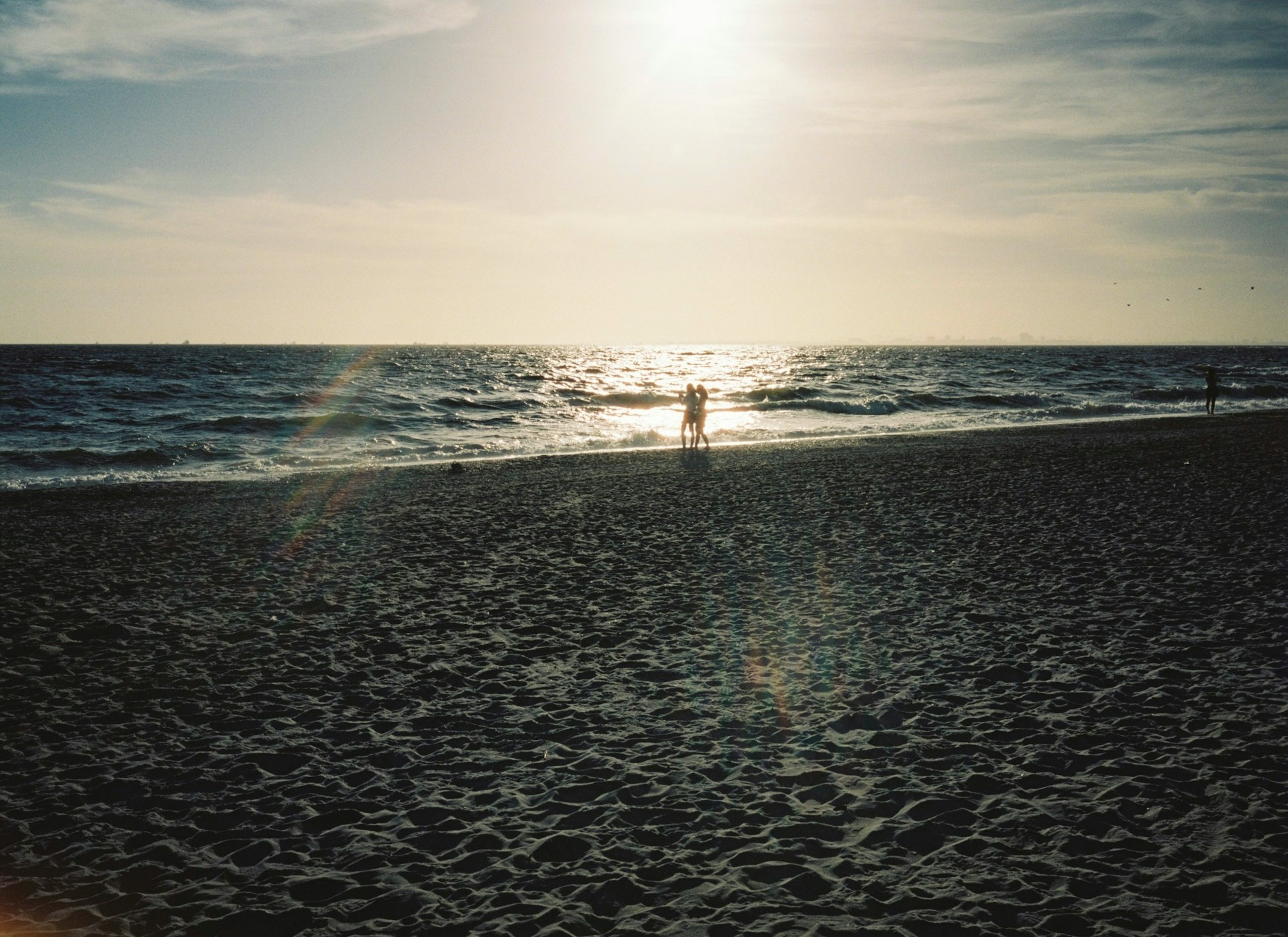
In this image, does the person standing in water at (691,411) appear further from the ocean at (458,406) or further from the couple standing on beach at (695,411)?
the ocean at (458,406)

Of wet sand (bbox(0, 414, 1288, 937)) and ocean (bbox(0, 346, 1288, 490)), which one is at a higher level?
ocean (bbox(0, 346, 1288, 490))

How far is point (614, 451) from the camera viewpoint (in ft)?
107

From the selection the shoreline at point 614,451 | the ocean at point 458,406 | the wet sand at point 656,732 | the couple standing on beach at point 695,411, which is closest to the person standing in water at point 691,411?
the couple standing on beach at point 695,411

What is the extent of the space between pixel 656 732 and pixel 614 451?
25293mm

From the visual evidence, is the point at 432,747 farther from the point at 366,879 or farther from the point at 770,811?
the point at 770,811

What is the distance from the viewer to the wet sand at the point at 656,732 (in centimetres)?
523

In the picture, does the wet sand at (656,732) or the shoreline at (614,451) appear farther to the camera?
the shoreline at (614,451)

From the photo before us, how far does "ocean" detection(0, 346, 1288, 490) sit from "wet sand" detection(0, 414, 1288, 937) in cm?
1839

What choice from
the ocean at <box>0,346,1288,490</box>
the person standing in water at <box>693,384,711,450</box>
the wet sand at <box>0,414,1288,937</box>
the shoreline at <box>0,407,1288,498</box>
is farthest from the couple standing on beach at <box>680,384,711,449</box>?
the wet sand at <box>0,414,1288,937</box>

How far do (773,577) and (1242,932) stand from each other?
8252 mm

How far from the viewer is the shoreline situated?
25.0 meters

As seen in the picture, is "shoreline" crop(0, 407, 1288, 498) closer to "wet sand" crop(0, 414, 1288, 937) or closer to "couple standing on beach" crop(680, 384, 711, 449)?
"couple standing on beach" crop(680, 384, 711, 449)

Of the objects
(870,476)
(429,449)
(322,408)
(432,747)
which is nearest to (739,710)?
(432,747)

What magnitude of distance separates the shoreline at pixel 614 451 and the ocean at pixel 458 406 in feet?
1.68
